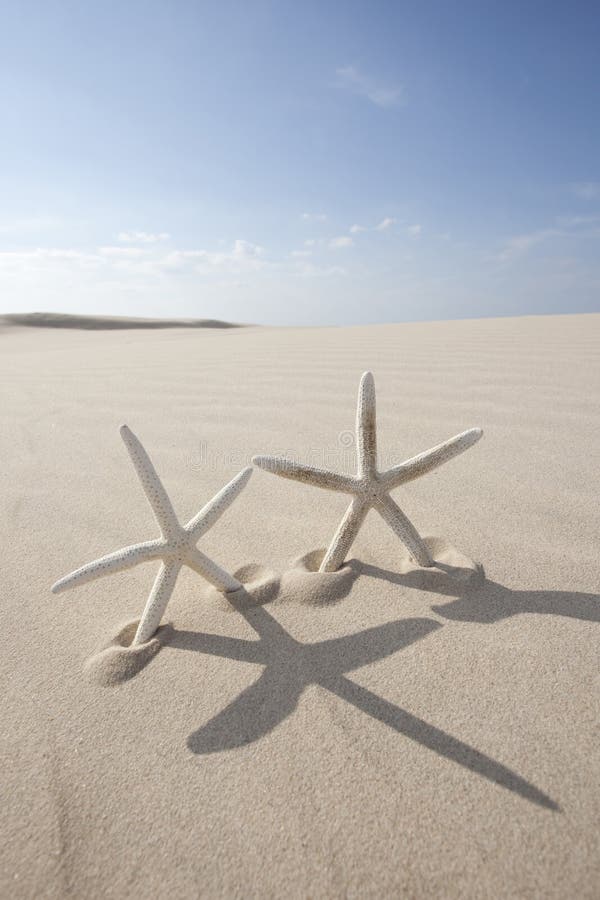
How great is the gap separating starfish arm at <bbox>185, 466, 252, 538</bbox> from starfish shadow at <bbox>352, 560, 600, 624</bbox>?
59 cm

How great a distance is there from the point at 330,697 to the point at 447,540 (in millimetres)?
824

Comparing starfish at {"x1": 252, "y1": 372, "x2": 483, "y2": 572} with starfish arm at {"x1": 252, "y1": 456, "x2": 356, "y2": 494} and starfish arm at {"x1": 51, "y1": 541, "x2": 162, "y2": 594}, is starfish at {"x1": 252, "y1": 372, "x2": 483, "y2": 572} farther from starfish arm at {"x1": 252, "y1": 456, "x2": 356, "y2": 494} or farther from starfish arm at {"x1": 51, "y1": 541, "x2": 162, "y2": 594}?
starfish arm at {"x1": 51, "y1": 541, "x2": 162, "y2": 594}

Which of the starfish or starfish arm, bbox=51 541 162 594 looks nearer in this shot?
starfish arm, bbox=51 541 162 594

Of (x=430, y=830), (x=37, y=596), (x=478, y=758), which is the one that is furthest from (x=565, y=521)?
(x=37, y=596)

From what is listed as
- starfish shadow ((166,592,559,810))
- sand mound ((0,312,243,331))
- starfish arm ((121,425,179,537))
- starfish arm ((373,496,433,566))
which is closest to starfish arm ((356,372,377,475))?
starfish arm ((373,496,433,566))

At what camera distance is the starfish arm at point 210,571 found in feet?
4.80

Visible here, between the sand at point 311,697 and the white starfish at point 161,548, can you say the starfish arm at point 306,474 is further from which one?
the sand at point 311,697

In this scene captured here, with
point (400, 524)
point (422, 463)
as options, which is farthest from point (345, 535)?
point (422, 463)

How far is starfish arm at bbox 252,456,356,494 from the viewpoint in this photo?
4.75ft

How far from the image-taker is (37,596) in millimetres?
1661

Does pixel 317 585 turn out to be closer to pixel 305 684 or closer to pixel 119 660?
pixel 305 684

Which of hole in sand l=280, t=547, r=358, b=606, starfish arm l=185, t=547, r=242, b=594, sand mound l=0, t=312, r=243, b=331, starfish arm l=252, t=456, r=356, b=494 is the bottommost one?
hole in sand l=280, t=547, r=358, b=606

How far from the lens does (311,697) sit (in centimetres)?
121

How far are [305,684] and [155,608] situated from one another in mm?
478
